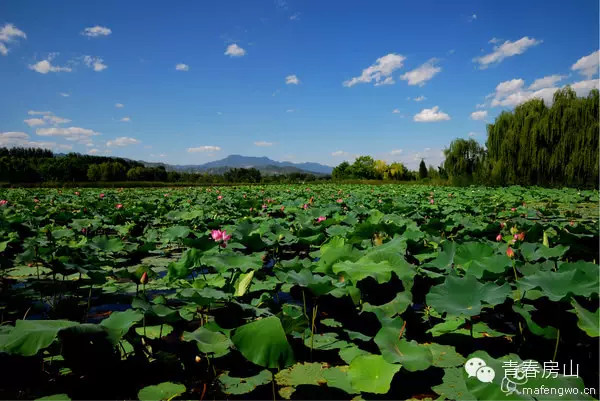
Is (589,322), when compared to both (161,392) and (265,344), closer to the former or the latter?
(265,344)

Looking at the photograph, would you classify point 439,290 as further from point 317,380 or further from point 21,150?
point 21,150

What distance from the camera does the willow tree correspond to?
14547mm

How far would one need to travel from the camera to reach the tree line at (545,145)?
14547 mm

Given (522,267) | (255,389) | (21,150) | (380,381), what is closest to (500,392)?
(380,381)

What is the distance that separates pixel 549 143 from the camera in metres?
15.4

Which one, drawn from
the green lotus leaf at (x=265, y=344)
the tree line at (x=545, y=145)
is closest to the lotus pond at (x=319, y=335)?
the green lotus leaf at (x=265, y=344)

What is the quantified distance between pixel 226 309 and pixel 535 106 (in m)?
19.9

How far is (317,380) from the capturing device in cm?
133

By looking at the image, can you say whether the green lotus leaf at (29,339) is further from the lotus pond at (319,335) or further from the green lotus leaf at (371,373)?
the green lotus leaf at (371,373)

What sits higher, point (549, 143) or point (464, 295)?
point (549, 143)

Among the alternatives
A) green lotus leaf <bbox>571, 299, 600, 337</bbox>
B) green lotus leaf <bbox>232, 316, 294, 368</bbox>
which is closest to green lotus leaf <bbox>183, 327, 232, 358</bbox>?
green lotus leaf <bbox>232, 316, 294, 368</bbox>

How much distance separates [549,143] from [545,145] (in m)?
0.22

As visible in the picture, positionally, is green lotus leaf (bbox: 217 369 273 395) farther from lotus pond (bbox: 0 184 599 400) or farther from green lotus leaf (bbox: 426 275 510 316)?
green lotus leaf (bbox: 426 275 510 316)

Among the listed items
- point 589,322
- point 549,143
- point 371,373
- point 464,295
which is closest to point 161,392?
point 371,373
